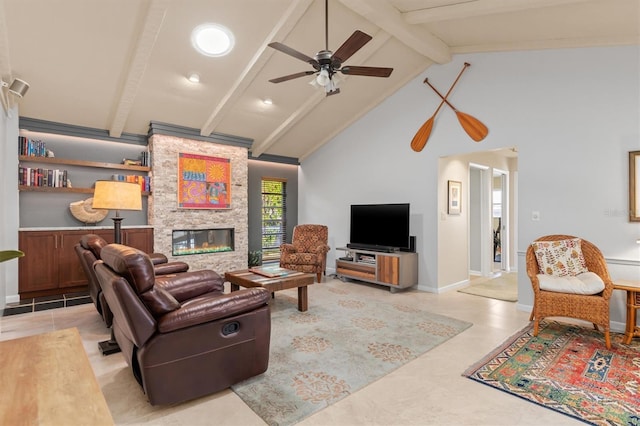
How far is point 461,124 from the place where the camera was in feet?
15.8

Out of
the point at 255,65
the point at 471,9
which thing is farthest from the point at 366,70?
the point at 255,65

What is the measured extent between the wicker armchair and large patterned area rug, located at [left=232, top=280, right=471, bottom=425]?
2.57ft

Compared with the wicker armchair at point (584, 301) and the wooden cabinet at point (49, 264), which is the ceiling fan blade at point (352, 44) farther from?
the wooden cabinet at point (49, 264)

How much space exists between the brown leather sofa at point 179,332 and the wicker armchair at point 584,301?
9.02 ft

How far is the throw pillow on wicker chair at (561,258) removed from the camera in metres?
3.50

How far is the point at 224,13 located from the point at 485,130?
143 inches

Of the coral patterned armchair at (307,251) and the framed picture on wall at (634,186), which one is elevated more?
the framed picture on wall at (634,186)

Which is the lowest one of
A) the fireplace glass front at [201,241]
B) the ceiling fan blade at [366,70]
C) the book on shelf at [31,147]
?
the fireplace glass front at [201,241]

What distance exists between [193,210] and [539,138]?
17.8ft

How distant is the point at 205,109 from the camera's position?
538 cm

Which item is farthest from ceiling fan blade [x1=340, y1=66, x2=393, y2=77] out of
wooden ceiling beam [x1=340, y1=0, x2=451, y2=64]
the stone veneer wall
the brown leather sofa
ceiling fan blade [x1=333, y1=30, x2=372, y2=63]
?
the stone veneer wall

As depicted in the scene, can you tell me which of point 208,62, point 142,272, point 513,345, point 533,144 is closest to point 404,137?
point 533,144

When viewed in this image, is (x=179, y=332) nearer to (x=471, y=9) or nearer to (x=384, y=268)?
(x=384, y=268)

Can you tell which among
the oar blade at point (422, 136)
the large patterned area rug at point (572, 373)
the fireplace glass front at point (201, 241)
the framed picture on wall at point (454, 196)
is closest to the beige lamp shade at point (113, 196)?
the fireplace glass front at point (201, 241)
